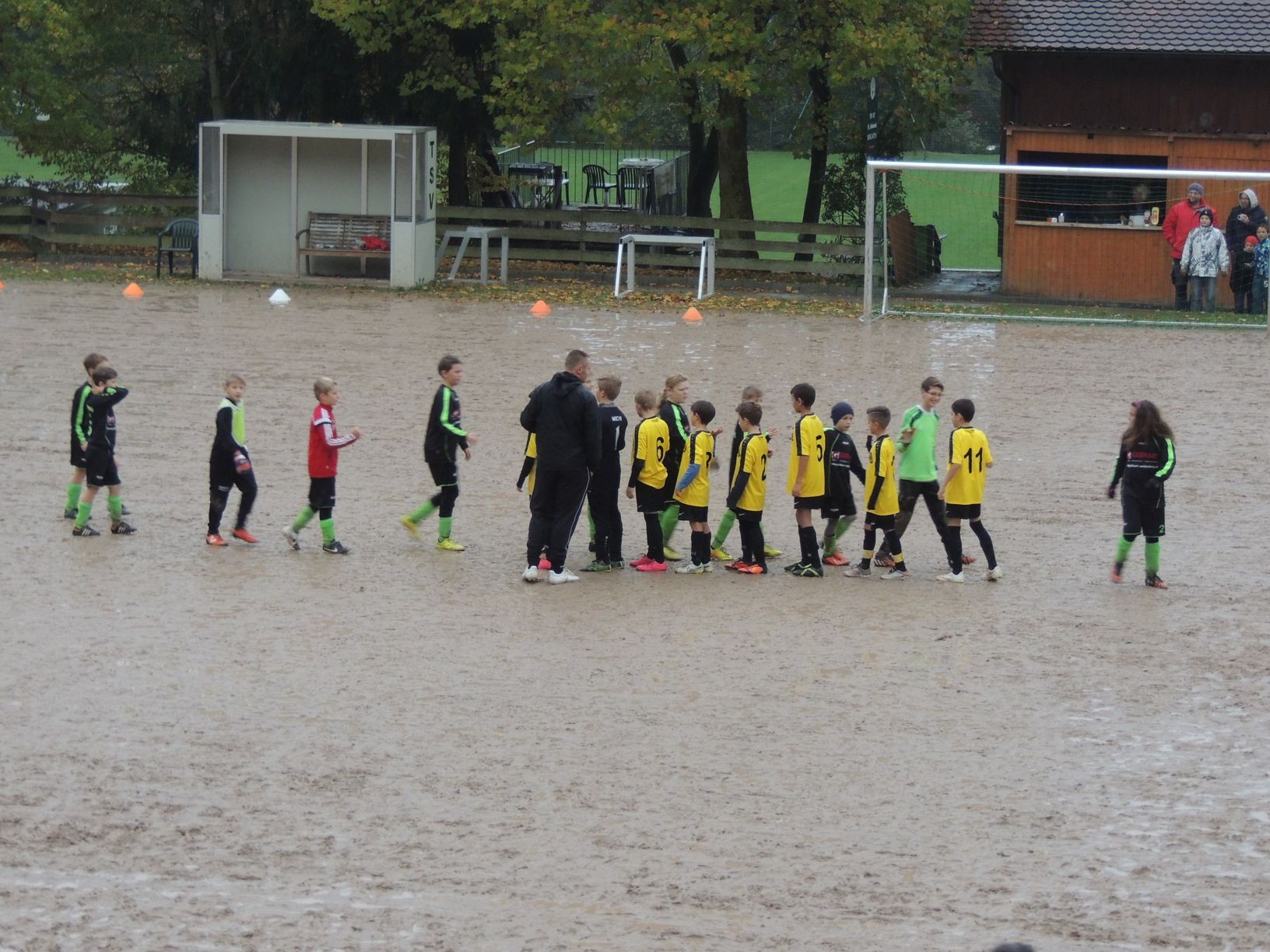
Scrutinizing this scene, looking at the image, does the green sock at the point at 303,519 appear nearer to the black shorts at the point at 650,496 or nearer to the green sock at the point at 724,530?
the black shorts at the point at 650,496

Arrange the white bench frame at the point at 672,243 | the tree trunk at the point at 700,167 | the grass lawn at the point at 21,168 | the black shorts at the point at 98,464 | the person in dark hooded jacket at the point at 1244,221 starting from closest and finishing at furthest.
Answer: the black shorts at the point at 98,464 < the person in dark hooded jacket at the point at 1244,221 < the white bench frame at the point at 672,243 < the tree trunk at the point at 700,167 < the grass lawn at the point at 21,168

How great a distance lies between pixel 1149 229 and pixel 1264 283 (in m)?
2.43

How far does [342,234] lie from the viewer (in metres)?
29.0

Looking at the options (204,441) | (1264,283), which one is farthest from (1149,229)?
(204,441)

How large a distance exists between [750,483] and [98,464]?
4750 millimetres

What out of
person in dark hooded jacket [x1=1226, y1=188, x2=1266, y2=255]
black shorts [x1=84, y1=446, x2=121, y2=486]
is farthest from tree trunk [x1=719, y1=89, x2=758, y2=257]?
black shorts [x1=84, y1=446, x2=121, y2=486]

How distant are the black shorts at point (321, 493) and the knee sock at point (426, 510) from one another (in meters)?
0.64

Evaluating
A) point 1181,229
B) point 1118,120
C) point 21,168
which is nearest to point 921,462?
point 1181,229

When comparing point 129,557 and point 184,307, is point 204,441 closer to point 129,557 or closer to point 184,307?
point 129,557

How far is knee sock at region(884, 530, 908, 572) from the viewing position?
12633mm

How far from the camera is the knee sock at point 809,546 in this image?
494 inches

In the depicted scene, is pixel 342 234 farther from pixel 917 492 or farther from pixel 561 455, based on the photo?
pixel 917 492

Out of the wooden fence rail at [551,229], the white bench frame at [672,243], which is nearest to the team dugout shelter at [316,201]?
the wooden fence rail at [551,229]

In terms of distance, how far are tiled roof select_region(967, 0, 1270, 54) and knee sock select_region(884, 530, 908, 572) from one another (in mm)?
18123
